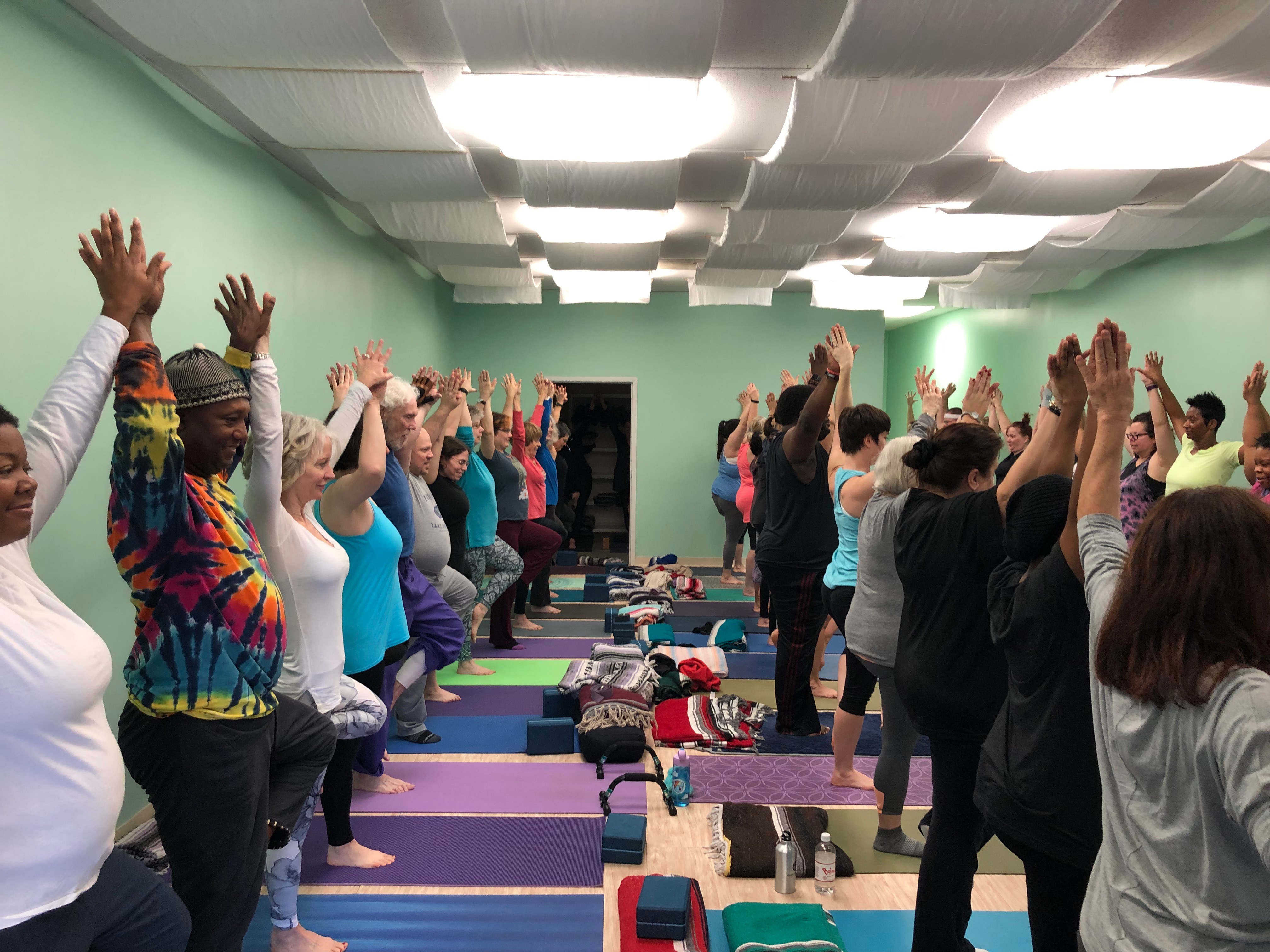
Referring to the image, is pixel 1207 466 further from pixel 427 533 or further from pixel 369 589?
pixel 369 589

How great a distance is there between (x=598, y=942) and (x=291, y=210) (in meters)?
A: 4.33

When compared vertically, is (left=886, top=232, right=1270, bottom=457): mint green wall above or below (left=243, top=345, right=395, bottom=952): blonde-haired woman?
above

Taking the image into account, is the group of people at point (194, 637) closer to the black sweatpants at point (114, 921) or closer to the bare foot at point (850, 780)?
the black sweatpants at point (114, 921)

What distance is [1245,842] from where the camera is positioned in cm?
120

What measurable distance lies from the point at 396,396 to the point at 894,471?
1.85 metres

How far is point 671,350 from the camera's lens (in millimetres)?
10133

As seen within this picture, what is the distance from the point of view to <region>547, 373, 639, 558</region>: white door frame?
33.1 feet

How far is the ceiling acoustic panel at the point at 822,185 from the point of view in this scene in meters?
4.30

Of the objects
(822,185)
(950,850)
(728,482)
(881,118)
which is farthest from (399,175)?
(728,482)

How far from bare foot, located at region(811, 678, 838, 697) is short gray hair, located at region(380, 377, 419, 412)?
292 centimetres

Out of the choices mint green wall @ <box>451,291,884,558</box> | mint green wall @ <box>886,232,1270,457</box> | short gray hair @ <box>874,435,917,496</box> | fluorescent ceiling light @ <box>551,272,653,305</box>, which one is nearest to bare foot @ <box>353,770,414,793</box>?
short gray hair @ <box>874,435,917,496</box>

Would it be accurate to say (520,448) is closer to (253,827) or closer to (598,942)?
(598,942)

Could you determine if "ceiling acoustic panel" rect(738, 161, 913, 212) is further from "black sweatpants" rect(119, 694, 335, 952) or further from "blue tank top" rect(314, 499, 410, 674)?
"black sweatpants" rect(119, 694, 335, 952)

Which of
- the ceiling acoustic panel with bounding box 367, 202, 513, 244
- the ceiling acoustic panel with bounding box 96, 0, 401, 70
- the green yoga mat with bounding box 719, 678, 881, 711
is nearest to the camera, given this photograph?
the ceiling acoustic panel with bounding box 96, 0, 401, 70
